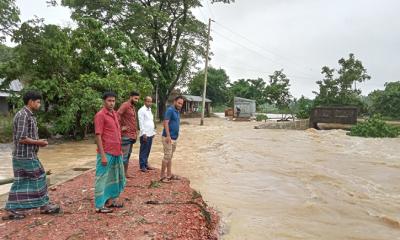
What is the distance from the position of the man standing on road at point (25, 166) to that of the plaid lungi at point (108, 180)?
646mm

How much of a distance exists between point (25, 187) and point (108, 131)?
1206 millimetres

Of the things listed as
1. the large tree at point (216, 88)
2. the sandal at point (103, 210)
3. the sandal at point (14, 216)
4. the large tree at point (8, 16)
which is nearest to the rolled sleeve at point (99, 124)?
the sandal at point (103, 210)

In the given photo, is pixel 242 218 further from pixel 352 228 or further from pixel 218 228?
pixel 352 228

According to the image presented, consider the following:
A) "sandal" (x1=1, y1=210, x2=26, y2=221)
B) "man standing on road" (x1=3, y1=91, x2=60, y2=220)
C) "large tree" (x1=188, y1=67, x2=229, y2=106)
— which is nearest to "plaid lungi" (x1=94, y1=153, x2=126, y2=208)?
"man standing on road" (x1=3, y1=91, x2=60, y2=220)

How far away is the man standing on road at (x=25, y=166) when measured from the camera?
4512 mm

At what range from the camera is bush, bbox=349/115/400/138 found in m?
21.0

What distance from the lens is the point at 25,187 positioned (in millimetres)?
4586

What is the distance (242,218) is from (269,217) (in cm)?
46

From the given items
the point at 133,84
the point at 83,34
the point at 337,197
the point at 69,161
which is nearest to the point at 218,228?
the point at 337,197

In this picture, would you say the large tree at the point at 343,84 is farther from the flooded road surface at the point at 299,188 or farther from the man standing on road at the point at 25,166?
the man standing on road at the point at 25,166

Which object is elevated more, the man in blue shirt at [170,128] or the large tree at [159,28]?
the large tree at [159,28]

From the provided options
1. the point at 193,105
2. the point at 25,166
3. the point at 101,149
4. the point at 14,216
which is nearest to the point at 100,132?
the point at 101,149

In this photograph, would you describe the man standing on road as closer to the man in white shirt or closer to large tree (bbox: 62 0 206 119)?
the man in white shirt

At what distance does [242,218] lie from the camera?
20.0 feet
